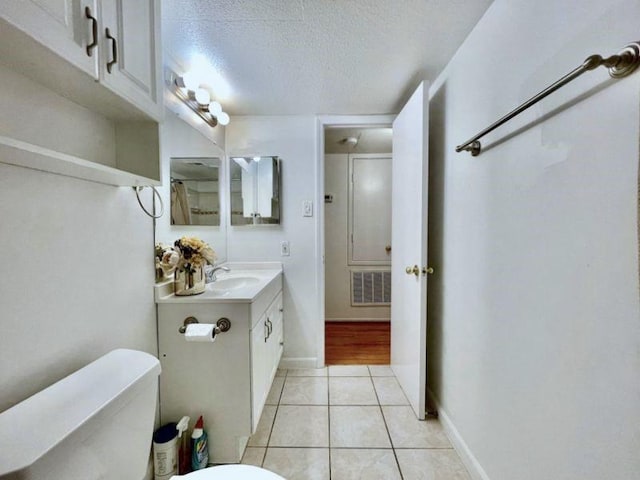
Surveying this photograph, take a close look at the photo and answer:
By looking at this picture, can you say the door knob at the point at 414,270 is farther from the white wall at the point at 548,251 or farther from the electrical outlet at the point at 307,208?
the electrical outlet at the point at 307,208

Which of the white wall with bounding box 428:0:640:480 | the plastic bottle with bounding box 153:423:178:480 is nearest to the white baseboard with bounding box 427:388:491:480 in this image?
the white wall with bounding box 428:0:640:480

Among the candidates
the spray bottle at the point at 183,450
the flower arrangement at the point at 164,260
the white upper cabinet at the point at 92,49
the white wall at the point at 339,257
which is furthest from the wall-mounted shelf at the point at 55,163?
the white wall at the point at 339,257

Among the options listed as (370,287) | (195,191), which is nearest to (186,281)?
(195,191)

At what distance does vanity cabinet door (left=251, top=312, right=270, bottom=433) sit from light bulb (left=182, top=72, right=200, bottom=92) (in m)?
1.40

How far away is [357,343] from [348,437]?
132 centimetres

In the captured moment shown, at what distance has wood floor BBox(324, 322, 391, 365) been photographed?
2451 millimetres

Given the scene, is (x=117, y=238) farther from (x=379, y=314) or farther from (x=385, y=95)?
(x=379, y=314)

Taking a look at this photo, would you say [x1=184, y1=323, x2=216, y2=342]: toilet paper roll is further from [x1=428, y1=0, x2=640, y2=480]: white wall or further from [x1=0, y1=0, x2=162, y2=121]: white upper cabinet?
[x1=428, y1=0, x2=640, y2=480]: white wall

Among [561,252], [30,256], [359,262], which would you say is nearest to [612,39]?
[561,252]

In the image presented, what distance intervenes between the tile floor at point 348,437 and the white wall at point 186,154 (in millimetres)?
1194

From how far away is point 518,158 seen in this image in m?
0.97

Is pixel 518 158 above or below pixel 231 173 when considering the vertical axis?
below

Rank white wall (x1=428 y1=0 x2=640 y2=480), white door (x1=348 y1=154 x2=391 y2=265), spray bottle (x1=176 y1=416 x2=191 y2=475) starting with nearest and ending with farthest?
white wall (x1=428 y1=0 x2=640 y2=480), spray bottle (x1=176 y1=416 x2=191 y2=475), white door (x1=348 y1=154 x2=391 y2=265)

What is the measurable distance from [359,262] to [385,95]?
2.05 m
